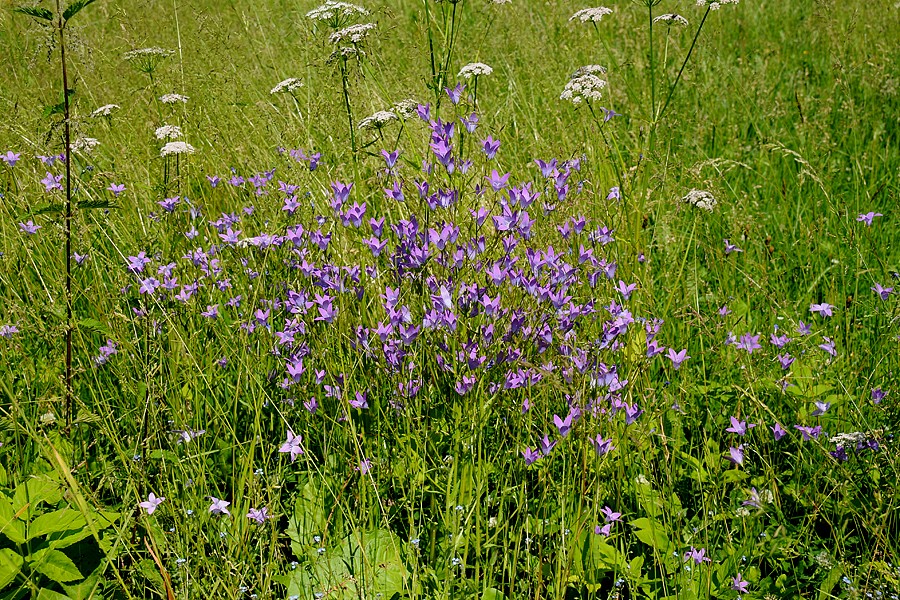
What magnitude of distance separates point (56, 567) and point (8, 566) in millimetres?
84

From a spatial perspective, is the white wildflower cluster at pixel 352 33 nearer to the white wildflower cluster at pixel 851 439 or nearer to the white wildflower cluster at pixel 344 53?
the white wildflower cluster at pixel 344 53

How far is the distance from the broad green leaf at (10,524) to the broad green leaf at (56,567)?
0.19 ft

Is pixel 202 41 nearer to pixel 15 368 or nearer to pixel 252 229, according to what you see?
pixel 252 229

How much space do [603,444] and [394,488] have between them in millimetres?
531

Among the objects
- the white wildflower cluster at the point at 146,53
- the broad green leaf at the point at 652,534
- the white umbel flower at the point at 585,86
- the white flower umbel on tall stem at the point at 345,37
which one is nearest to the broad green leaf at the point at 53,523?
the broad green leaf at the point at 652,534

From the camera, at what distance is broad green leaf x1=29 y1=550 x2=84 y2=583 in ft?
4.77

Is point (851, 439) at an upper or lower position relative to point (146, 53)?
lower

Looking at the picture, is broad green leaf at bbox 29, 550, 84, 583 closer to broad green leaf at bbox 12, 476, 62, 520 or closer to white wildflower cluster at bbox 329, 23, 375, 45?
broad green leaf at bbox 12, 476, 62, 520

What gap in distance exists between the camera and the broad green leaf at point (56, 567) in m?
1.46

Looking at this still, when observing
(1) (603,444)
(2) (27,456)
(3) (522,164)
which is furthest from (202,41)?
(1) (603,444)

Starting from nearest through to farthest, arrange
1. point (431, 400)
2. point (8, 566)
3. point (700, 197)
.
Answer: point (8, 566)
point (431, 400)
point (700, 197)

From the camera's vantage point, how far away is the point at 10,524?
144 cm

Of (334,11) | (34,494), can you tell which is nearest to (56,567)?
(34,494)

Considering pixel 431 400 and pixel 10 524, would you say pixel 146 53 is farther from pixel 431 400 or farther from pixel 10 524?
pixel 10 524
